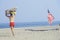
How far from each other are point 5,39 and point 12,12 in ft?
3.51

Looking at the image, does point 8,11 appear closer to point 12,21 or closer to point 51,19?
point 12,21

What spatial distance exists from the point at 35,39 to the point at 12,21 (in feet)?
3.53

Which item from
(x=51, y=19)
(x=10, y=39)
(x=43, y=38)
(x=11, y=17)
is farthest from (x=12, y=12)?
(x=51, y=19)

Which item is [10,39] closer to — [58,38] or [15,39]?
[15,39]

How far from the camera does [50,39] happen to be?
8031mm

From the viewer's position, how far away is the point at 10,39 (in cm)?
820

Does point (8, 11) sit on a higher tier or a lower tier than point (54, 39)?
higher

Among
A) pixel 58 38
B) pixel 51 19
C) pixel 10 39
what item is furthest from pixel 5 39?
pixel 51 19

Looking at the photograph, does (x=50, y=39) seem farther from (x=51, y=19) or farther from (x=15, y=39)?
(x=51, y=19)

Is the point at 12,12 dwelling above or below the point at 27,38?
above

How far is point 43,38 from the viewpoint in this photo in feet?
27.0

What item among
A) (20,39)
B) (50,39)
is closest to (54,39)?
(50,39)

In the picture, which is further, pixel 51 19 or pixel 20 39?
pixel 51 19

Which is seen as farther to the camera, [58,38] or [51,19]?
[51,19]
